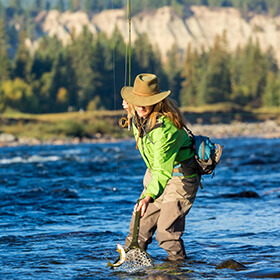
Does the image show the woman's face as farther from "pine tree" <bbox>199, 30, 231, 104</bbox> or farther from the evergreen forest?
"pine tree" <bbox>199, 30, 231, 104</bbox>

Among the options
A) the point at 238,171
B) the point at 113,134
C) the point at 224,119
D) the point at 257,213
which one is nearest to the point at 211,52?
the point at 224,119

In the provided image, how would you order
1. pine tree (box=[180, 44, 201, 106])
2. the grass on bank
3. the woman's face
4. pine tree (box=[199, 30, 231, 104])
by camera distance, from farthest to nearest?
pine tree (box=[199, 30, 231, 104]), pine tree (box=[180, 44, 201, 106]), the grass on bank, the woman's face

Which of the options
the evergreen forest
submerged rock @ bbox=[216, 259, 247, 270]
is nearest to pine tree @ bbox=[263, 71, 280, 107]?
the evergreen forest

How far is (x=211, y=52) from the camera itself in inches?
5325

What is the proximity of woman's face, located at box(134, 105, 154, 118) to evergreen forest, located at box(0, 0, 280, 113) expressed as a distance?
82298mm

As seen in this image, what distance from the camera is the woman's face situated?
4.82m

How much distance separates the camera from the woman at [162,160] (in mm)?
4734

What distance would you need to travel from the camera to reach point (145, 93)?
4.75 metres

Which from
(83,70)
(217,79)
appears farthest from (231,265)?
(217,79)

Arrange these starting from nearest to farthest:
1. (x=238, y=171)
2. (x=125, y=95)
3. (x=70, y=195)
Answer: (x=125, y=95) → (x=70, y=195) → (x=238, y=171)

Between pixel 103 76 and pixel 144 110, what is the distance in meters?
110

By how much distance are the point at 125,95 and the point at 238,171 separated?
1336 cm

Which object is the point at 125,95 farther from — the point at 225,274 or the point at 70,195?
the point at 70,195

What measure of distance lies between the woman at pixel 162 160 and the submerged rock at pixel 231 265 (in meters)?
0.42
